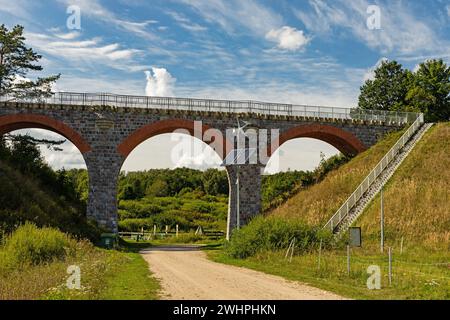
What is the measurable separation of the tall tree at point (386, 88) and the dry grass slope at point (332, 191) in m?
23.0

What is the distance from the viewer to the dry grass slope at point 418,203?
28031 mm

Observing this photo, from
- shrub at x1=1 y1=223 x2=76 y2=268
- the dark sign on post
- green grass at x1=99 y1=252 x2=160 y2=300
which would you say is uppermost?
the dark sign on post

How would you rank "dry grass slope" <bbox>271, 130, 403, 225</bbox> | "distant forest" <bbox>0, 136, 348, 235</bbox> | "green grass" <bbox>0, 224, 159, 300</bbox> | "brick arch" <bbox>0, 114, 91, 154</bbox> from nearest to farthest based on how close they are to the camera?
"green grass" <bbox>0, 224, 159, 300</bbox>, "distant forest" <bbox>0, 136, 348, 235</bbox>, "dry grass slope" <bbox>271, 130, 403, 225</bbox>, "brick arch" <bbox>0, 114, 91, 154</bbox>

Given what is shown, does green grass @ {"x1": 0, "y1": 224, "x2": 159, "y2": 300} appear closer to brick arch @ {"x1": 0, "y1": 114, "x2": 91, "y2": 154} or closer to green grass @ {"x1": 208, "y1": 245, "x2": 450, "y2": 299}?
green grass @ {"x1": 208, "y1": 245, "x2": 450, "y2": 299}

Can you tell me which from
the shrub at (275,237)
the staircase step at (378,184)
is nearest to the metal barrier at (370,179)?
the staircase step at (378,184)

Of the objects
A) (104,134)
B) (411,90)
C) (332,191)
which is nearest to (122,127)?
(104,134)

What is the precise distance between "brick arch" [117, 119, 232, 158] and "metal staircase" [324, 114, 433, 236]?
11147 millimetres

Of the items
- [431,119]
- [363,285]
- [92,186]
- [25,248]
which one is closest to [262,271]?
[363,285]

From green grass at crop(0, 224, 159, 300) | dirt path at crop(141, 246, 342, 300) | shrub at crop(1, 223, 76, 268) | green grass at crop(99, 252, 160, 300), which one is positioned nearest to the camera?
green grass at crop(0, 224, 159, 300)

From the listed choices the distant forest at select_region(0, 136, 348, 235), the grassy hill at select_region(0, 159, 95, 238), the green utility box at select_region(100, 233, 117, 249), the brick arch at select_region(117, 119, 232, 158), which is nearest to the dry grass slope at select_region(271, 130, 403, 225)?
the distant forest at select_region(0, 136, 348, 235)

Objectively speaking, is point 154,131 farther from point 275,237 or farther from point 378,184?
point 378,184

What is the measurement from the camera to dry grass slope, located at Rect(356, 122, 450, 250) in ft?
92.0

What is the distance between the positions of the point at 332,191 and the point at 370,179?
3.06 metres
